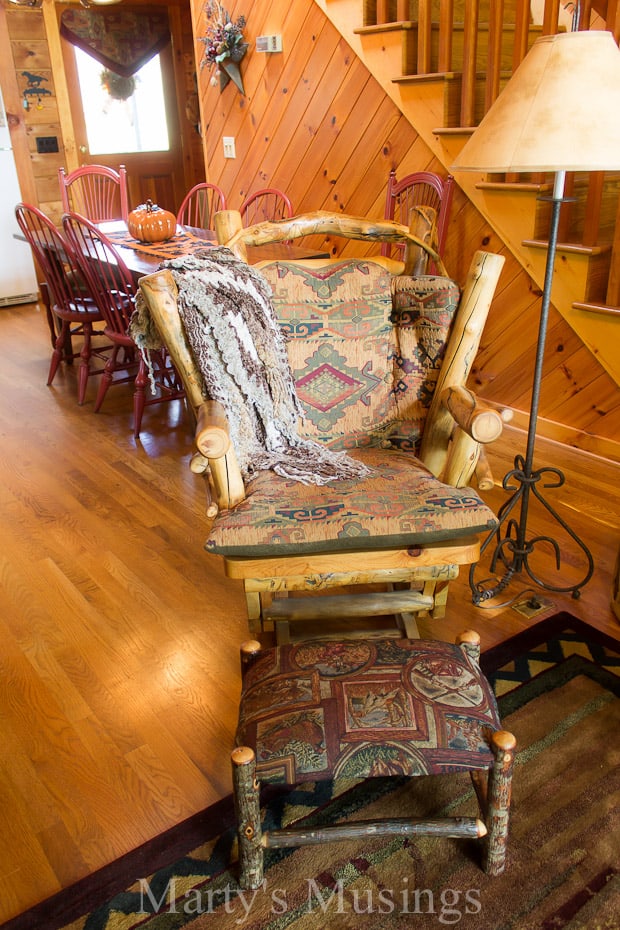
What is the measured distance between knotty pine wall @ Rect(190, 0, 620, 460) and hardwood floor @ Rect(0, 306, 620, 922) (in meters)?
0.24

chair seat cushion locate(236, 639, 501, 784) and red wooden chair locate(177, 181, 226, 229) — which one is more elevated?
red wooden chair locate(177, 181, 226, 229)

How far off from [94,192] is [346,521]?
12.3ft

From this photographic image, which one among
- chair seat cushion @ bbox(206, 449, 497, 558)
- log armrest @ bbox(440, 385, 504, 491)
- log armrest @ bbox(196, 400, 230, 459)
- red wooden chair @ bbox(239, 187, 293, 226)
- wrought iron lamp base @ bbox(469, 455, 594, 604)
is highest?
red wooden chair @ bbox(239, 187, 293, 226)

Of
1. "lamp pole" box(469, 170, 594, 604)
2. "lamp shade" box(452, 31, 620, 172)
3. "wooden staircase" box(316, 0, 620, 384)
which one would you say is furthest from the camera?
"wooden staircase" box(316, 0, 620, 384)

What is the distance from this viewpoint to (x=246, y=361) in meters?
1.90

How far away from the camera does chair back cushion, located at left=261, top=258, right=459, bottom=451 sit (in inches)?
81.3

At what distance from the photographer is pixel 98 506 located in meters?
2.77

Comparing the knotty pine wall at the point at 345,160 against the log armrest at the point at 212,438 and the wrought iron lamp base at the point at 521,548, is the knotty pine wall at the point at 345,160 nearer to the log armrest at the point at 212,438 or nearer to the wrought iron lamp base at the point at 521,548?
the wrought iron lamp base at the point at 521,548

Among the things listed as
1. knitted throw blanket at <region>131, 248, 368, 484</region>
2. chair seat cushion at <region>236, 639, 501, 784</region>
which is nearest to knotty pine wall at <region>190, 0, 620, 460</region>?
knitted throw blanket at <region>131, 248, 368, 484</region>

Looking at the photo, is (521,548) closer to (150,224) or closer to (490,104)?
(490,104)

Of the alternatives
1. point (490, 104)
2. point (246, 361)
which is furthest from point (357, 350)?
point (490, 104)

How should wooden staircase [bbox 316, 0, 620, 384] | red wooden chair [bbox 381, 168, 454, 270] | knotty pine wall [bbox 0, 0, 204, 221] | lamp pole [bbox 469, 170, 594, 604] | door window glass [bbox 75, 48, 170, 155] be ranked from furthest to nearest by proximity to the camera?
door window glass [bbox 75, 48, 170, 155] → knotty pine wall [bbox 0, 0, 204, 221] → red wooden chair [bbox 381, 168, 454, 270] → wooden staircase [bbox 316, 0, 620, 384] → lamp pole [bbox 469, 170, 594, 604]

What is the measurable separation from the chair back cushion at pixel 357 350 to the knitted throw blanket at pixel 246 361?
2.2 inches

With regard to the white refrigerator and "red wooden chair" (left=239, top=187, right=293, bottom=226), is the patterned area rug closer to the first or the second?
"red wooden chair" (left=239, top=187, right=293, bottom=226)
